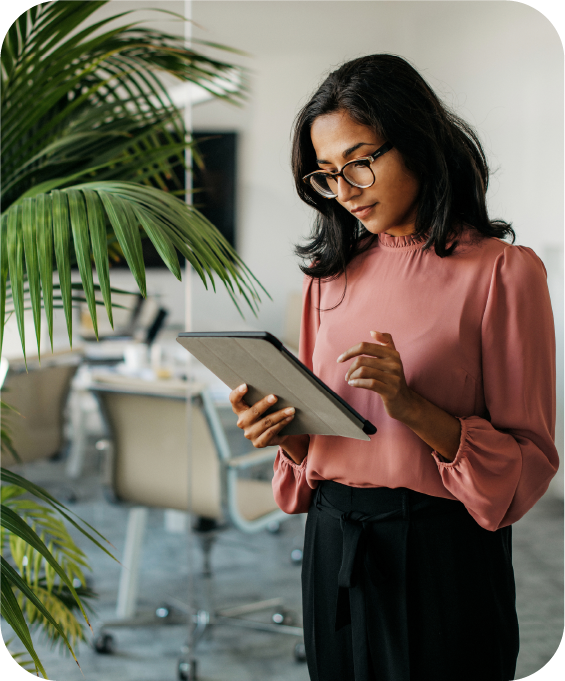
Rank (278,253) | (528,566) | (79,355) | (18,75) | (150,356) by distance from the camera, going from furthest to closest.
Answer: (79,355), (150,356), (278,253), (528,566), (18,75)

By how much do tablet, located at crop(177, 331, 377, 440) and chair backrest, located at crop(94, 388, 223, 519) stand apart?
3.49ft

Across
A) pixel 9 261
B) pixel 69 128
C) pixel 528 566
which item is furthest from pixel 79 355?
pixel 528 566

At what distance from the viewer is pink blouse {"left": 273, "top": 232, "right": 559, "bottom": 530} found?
2.93 feet

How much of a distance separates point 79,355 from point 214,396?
666mm

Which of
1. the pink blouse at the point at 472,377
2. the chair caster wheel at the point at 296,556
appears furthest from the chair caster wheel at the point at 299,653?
the pink blouse at the point at 472,377

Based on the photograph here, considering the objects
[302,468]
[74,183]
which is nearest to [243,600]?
[302,468]

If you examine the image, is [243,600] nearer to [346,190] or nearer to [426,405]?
[426,405]

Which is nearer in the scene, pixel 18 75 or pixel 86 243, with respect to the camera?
pixel 86 243

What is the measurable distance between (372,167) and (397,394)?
1.16 feet

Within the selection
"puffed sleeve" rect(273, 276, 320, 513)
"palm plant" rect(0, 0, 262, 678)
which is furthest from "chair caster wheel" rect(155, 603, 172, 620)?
"puffed sleeve" rect(273, 276, 320, 513)

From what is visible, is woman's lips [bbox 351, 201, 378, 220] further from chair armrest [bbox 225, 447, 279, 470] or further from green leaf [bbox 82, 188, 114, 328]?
chair armrest [bbox 225, 447, 279, 470]

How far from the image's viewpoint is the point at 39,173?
50.6 inches

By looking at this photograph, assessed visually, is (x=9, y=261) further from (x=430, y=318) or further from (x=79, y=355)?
(x=79, y=355)

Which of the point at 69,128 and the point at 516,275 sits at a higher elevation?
the point at 69,128
